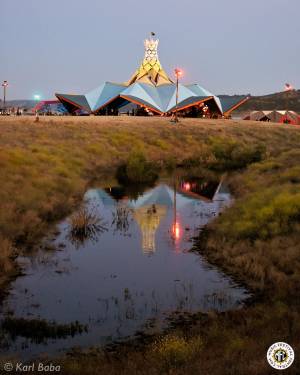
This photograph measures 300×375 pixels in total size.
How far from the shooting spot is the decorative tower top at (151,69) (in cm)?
10325

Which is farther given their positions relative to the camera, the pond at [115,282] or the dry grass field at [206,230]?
the pond at [115,282]

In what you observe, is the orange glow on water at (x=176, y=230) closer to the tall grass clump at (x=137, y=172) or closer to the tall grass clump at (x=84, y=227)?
the tall grass clump at (x=84, y=227)

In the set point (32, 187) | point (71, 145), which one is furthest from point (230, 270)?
point (71, 145)

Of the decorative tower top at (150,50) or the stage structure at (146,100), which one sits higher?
the decorative tower top at (150,50)

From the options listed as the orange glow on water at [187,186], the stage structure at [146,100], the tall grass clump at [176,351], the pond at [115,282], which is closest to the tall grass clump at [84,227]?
the pond at [115,282]

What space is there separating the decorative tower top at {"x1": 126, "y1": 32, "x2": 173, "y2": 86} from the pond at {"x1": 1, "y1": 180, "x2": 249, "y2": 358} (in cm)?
8023

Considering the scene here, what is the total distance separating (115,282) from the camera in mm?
16016

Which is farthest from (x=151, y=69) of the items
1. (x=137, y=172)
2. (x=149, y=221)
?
(x=149, y=221)

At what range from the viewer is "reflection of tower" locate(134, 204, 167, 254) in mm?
20484

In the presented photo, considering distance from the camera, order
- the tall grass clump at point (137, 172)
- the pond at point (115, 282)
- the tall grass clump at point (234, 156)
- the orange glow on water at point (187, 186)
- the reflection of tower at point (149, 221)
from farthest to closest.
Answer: the tall grass clump at point (234, 156), the tall grass clump at point (137, 172), the orange glow on water at point (187, 186), the reflection of tower at point (149, 221), the pond at point (115, 282)

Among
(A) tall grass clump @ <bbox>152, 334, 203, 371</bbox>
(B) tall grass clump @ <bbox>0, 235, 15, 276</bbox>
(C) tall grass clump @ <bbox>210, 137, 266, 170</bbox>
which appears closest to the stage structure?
(C) tall grass clump @ <bbox>210, 137, 266, 170</bbox>

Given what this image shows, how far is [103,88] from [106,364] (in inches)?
3363

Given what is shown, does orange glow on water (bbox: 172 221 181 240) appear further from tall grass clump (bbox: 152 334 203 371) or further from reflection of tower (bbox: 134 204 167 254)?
tall grass clump (bbox: 152 334 203 371)

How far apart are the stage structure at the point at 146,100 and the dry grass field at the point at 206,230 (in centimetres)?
3344
